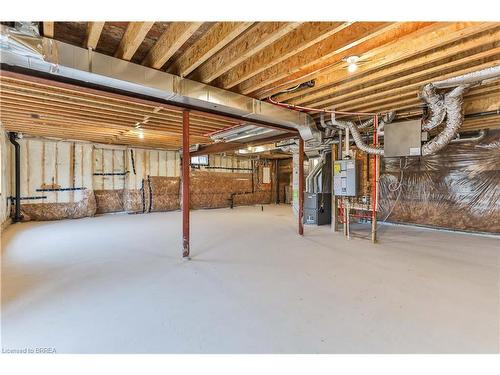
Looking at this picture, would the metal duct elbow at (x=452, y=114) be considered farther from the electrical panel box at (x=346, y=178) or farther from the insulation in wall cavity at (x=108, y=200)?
the insulation in wall cavity at (x=108, y=200)

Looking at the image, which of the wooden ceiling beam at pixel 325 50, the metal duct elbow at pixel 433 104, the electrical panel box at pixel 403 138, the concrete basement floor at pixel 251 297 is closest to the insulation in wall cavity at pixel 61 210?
the concrete basement floor at pixel 251 297

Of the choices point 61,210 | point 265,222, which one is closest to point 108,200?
point 61,210

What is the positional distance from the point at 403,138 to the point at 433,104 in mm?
725

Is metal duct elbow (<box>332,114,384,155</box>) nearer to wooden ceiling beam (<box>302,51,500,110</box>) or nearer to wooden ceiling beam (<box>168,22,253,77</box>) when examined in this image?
wooden ceiling beam (<box>302,51,500,110</box>)

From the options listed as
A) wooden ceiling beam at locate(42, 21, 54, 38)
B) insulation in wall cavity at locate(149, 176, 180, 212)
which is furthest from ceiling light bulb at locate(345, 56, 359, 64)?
insulation in wall cavity at locate(149, 176, 180, 212)

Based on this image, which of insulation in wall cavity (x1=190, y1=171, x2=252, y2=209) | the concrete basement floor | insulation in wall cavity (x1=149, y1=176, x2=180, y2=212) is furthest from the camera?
insulation in wall cavity (x1=190, y1=171, x2=252, y2=209)

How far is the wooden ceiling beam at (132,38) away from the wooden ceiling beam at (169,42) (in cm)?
23

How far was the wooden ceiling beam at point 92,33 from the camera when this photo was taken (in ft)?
6.10

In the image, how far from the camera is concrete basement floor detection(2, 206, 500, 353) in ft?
5.15

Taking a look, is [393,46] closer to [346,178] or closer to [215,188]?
[346,178]

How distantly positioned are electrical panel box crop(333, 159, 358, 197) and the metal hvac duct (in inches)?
68.1

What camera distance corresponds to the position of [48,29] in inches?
75.2

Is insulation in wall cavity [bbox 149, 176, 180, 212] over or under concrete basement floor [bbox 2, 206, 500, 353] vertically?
over
